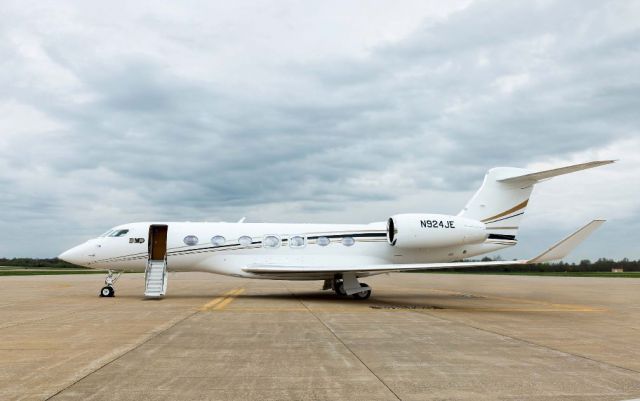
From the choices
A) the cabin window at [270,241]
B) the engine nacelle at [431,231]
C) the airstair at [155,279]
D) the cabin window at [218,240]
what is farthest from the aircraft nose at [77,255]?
the engine nacelle at [431,231]

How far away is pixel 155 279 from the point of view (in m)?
18.5

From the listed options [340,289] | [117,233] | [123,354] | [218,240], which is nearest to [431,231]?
[340,289]

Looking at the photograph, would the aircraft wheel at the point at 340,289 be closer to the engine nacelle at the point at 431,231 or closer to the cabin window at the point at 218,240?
the engine nacelle at the point at 431,231

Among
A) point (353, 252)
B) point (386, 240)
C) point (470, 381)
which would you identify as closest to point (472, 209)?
point (386, 240)

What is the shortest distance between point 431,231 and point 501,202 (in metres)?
3.30

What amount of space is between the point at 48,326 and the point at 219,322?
3.48 metres

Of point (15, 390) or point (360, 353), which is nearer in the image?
point (15, 390)

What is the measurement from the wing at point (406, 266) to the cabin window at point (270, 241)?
787 millimetres

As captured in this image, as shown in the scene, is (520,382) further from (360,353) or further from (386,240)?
(386,240)

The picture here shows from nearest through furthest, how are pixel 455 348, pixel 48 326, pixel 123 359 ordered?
pixel 123 359, pixel 455 348, pixel 48 326

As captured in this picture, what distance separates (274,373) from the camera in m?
6.53

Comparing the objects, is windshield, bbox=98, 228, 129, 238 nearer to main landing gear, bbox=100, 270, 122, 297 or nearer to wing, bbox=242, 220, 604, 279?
main landing gear, bbox=100, 270, 122, 297

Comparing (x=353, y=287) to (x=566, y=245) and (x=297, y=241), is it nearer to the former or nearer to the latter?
(x=297, y=241)

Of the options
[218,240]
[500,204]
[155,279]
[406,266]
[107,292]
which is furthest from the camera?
[500,204]
